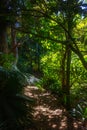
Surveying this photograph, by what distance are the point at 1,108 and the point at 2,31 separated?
359 centimetres

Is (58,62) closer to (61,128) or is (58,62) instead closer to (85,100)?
(85,100)

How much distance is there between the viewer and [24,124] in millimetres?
5340

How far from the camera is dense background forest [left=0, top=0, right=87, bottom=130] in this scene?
202 inches

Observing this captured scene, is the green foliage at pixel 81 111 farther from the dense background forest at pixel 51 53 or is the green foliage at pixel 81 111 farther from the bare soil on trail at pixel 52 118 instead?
the bare soil on trail at pixel 52 118

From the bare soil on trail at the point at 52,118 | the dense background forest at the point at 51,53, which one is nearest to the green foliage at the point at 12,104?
the dense background forest at the point at 51,53

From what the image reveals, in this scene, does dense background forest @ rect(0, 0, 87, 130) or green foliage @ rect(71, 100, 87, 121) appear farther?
green foliage @ rect(71, 100, 87, 121)

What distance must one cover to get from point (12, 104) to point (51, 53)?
21.0 feet

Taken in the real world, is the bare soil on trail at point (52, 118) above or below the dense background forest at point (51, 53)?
below

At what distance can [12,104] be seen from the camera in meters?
5.00

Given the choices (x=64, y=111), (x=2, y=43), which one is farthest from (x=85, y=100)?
(x=2, y=43)

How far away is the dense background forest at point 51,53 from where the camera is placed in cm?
514

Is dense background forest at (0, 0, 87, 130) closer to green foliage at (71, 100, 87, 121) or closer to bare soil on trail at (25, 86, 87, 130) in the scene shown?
green foliage at (71, 100, 87, 121)

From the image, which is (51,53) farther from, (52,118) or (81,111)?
(52,118)

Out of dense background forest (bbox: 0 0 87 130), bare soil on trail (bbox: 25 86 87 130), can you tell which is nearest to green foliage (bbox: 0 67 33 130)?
dense background forest (bbox: 0 0 87 130)
